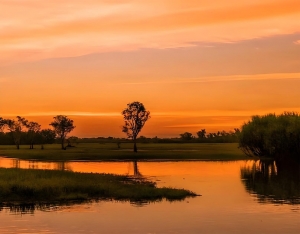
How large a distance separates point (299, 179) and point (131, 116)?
80872 mm

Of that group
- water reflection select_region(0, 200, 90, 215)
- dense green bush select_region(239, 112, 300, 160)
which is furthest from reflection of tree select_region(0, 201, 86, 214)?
dense green bush select_region(239, 112, 300, 160)

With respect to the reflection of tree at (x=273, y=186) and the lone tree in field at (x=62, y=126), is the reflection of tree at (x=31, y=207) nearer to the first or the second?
the reflection of tree at (x=273, y=186)

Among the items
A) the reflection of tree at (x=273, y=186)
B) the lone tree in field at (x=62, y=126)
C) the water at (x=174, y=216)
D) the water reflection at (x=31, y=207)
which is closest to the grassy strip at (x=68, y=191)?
the water reflection at (x=31, y=207)

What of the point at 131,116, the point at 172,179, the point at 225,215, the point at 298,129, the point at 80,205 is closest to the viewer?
the point at 225,215

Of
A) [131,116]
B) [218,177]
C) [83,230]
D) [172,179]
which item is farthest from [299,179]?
[131,116]

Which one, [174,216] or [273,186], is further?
[273,186]

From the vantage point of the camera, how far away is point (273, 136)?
10219 cm

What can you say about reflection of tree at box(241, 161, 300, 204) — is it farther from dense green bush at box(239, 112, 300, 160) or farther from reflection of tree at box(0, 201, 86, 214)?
dense green bush at box(239, 112, 300, 160)

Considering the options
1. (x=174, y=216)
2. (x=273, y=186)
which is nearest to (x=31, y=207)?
(x=174, y=216)

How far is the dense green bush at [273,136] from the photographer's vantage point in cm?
10050

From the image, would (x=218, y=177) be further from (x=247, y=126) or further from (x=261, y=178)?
(x=247, y=126)

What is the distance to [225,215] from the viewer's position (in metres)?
Result: 38.6

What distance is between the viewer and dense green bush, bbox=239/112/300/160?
100500mm

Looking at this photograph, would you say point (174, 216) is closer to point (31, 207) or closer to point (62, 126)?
point (31, 207)
